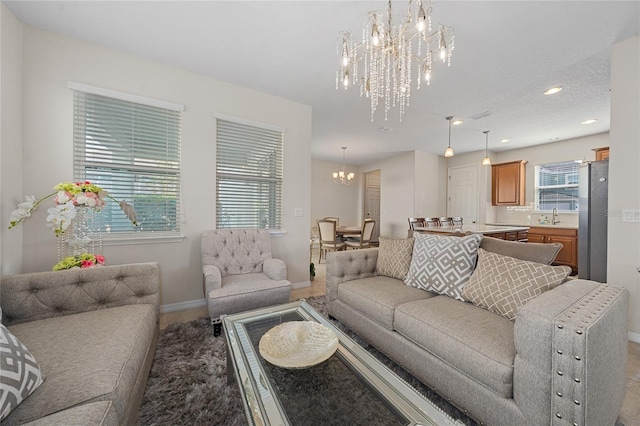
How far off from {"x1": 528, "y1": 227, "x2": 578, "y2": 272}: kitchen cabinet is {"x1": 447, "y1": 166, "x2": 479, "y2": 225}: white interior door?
4.31 feet

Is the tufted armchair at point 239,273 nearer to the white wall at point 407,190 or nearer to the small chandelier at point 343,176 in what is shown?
the small chandelier at point 343,176

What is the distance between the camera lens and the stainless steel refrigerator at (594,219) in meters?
2.53

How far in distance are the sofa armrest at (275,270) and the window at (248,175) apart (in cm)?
78

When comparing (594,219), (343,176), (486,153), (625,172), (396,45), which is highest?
(486,153)

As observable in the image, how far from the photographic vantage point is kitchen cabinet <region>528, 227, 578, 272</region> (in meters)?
4.31

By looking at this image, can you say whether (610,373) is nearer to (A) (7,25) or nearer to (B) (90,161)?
(B) (90,161)

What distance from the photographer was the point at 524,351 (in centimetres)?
102

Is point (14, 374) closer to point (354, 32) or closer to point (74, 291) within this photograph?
point (74, 291)

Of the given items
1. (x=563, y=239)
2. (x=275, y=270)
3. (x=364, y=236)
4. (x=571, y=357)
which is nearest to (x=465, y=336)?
(x=571, y=357)

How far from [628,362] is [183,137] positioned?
4389 millimetres

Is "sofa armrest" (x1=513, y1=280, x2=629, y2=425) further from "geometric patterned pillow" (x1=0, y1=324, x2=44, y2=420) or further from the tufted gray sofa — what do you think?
"geometric patterned pillow" (x1=0, y1=324, x2=44, y2=420)

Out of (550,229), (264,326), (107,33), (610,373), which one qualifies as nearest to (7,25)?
(107,33)

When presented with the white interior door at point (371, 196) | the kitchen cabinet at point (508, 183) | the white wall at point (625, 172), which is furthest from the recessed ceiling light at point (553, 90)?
the white interior door at point (371, 196)

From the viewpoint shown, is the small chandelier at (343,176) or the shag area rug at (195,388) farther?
the small chandelier at (343,176)
